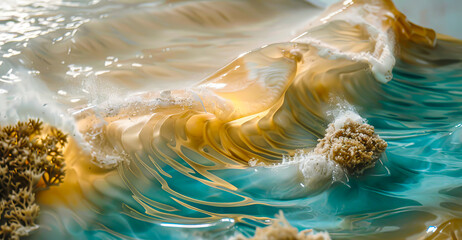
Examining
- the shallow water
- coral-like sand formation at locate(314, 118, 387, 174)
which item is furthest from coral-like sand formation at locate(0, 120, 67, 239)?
coral-like sand formation at locate(314, 118, 387, 174)

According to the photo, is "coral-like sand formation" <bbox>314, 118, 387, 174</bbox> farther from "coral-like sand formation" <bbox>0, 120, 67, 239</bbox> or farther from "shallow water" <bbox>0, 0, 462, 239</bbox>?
"coral-like sand formation" <bbox>0, 120, 67, 239</bbox>

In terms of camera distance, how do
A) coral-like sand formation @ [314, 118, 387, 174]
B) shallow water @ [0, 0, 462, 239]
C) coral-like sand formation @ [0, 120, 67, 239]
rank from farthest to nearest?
1. coral-like sand formation @ [314, 118, 387, 174]
2. shallow water @ [0, 0, 462, 239]
3. coral-like sand formation @ [0, 120, 67, 239]

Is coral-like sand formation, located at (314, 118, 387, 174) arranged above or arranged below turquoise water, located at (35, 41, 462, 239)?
above

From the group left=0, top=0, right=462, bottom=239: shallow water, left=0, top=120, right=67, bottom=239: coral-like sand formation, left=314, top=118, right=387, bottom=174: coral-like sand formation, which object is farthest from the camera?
left=314, top=118, right=387, bottom=174: coral-like sand formation

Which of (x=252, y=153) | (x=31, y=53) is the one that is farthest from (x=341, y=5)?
(x=31, y=53)

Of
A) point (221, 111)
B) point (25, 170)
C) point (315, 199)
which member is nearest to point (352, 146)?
point (315, 199)

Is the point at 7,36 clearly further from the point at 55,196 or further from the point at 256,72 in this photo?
the point at 256,72
